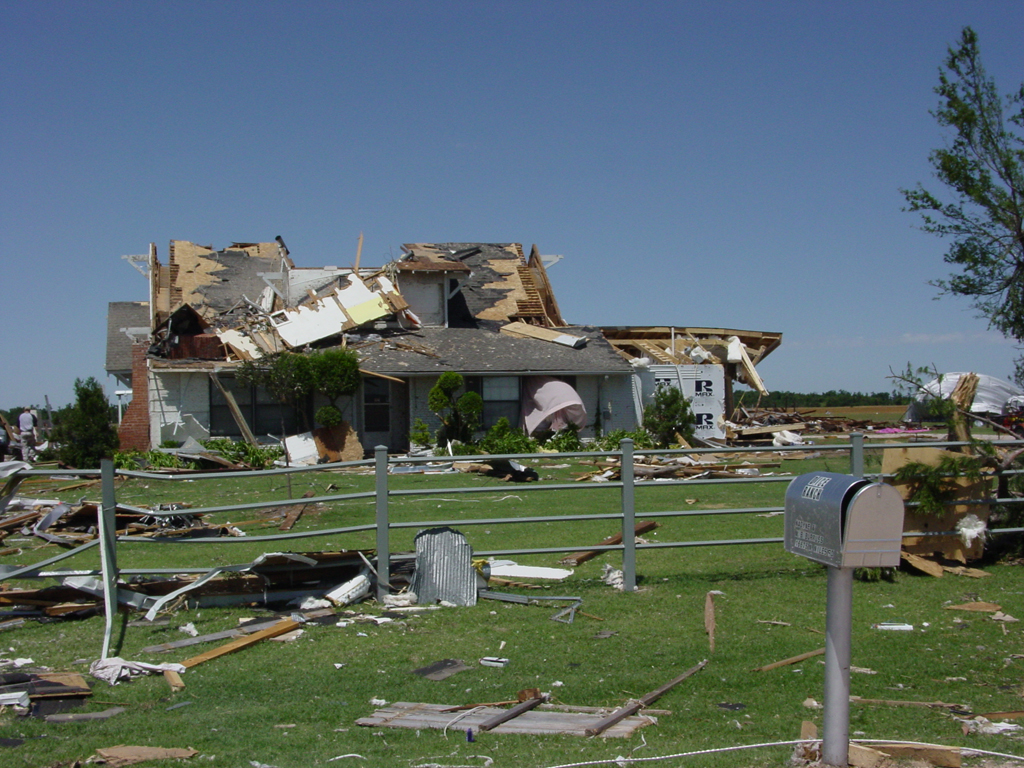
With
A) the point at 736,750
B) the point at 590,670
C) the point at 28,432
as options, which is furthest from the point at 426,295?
the point at 736,750

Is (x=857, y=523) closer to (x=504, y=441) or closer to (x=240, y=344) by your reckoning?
(x=504, y=441)

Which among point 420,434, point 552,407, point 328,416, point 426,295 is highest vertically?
point 426,295

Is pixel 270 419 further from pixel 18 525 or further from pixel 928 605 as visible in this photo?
pixel 928 605

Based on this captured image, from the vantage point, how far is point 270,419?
23938mm

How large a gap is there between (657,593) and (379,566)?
8.44 feet

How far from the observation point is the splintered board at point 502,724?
4.70m

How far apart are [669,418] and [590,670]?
19.8 metres

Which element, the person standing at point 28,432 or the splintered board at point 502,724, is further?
the person standing at point 28,432

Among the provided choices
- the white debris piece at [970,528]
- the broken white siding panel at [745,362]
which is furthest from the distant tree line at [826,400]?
the white debris piece at [970,528]

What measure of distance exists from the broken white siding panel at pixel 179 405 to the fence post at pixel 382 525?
17.0m

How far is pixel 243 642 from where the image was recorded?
6504 millimetres

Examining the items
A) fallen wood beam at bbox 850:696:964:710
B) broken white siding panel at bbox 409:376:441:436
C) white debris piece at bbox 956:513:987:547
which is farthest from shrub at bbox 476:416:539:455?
fallen wood beam at bbox 850:696:964:710

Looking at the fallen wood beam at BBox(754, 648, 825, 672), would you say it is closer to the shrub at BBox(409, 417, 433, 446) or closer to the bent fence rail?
the bent fence rail

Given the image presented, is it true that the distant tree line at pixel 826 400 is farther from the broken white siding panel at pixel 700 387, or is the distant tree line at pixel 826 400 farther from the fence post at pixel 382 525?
the fence post at pixel 382 525
